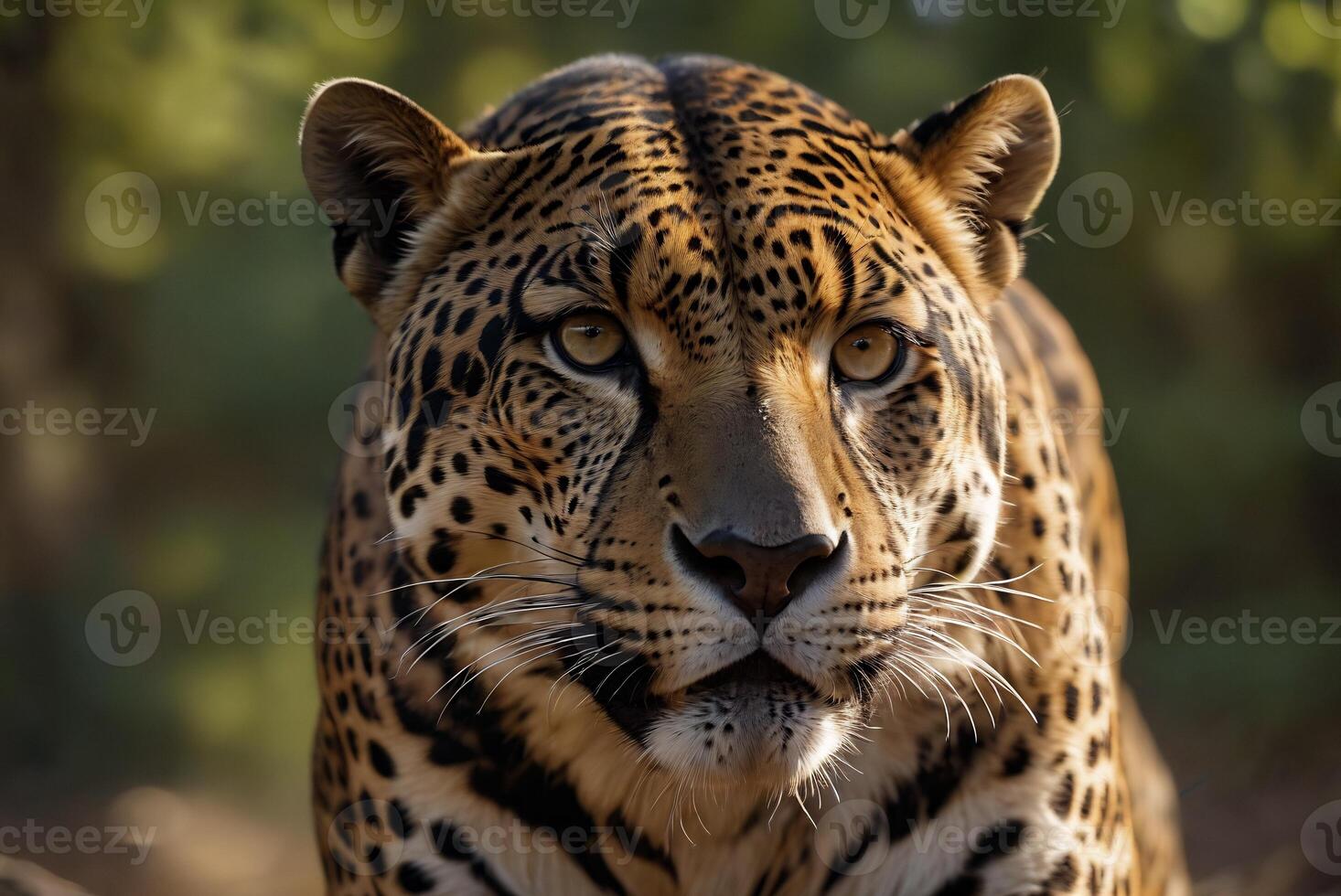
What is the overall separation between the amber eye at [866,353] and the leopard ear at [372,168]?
112 centimetres

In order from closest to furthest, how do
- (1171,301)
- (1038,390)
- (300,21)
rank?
1. (1038,390)
2. (300,21)
3. (1171,301)

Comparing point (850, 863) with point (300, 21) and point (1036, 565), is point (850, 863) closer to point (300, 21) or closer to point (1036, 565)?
point (1036, 565)

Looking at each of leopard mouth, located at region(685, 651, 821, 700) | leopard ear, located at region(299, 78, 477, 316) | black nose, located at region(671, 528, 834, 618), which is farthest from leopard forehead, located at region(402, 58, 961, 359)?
leopard mouth, located at region(685, 651, 821, 700)

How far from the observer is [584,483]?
3.55m

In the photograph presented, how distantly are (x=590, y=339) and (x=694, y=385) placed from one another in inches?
12.2

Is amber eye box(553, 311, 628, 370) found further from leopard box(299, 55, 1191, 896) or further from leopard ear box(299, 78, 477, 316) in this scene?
leopard ear box(299, 78, 477, 316)

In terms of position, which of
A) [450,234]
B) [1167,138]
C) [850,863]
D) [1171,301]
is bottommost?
[850,863]

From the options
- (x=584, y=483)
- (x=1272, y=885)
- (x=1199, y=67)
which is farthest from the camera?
(x=1199, y=67)

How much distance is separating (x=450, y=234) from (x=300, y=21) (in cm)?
533

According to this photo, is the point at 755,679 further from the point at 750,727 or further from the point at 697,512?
the point at 697,512

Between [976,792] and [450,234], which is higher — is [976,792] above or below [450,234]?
below

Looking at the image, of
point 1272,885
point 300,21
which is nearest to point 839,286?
point 1272,885

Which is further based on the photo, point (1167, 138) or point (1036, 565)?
point (1167, 138)

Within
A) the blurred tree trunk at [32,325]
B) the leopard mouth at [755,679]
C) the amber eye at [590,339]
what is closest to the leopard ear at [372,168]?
the amber eye at [590,339]
